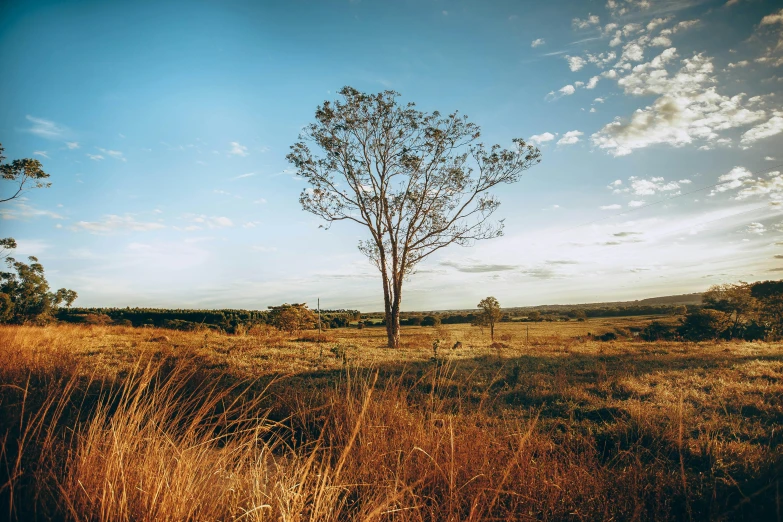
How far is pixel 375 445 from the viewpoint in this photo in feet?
11.8

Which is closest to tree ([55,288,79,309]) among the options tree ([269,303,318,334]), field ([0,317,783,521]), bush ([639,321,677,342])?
tree ([269,303,318,334])

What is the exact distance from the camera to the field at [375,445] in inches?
96.0

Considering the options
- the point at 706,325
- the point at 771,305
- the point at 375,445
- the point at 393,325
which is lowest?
the point at 706,325

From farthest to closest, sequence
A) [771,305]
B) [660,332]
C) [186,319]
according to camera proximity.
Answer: [186,319], [660,332], [771,305]

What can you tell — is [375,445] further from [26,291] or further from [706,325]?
[26,291]

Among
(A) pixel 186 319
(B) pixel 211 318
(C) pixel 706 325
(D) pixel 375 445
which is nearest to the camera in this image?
(D) pixel 375 445

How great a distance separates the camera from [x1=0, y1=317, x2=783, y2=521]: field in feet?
8.00

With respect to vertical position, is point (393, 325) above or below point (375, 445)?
below

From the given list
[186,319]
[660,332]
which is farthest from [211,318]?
[660,332]

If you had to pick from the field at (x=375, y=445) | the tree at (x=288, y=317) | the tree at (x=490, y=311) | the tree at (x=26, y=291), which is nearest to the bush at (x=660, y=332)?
the tree at (x=490, y=311)

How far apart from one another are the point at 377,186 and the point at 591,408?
15100mm

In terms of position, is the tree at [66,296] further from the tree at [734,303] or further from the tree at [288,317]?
the tree at [734,303]

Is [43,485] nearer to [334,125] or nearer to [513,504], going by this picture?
[513,504]

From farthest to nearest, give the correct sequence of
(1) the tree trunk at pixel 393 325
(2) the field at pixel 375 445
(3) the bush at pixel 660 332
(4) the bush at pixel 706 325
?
(3) the bush at pixel 660 332, (4) the bush at pixel 706 325, (1) the tree trunk at pixel 393 325, (2) the field at pixel 375 445
